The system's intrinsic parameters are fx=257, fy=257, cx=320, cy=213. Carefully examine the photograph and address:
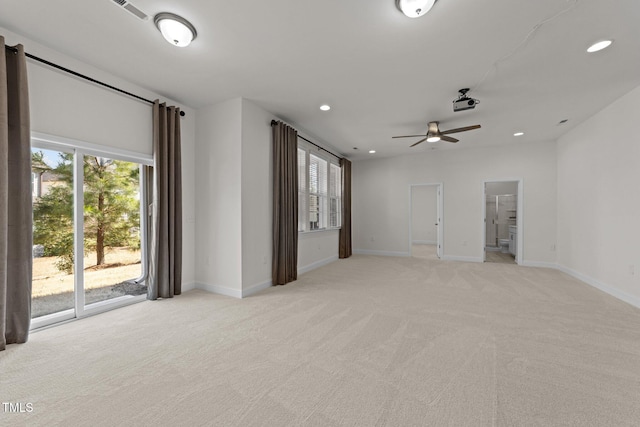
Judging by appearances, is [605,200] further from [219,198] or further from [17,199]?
[17,199]

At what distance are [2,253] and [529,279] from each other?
22.9 feet

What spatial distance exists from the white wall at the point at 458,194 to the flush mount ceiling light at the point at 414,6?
5.39 metres

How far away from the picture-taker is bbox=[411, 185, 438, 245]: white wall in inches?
396

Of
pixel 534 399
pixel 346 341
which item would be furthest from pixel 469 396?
pixel 346 341

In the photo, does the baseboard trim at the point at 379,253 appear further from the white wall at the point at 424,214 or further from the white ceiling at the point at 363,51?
the white ceiling at the point at 363,51

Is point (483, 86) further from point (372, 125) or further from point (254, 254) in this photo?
point (254, 254)

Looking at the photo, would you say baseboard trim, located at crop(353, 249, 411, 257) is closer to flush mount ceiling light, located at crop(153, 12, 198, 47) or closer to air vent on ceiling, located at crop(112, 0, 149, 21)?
flush mount ceiling light, located at crop(153, 12, 198, 47)

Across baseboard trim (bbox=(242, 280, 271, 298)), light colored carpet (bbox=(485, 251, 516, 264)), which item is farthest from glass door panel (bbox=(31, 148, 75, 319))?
light colored carpet (bbox=(485, 251, 516, 264))

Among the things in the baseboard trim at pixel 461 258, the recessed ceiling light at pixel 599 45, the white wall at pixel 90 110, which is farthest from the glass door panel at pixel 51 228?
the baseboard trim at pixel 461 258

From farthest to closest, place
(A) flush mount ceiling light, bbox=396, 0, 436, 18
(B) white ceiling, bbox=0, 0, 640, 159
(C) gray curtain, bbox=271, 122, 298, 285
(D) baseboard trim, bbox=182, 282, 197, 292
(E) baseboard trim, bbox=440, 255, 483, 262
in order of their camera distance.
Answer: (E) baseboard trim, bbox=440, 255, 483, 262, (C) gray curtain, bbox=271, 122, 298, 285, (D) baseboard trim, bbox=182, 282, 197, 292, (B) white ceiling, bbox=0, 0, 640, 159, (A) flush mount ceiling light, bbox=396, 0, 436, 18

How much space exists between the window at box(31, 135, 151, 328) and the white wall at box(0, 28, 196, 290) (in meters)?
0.16

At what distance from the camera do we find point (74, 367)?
1993 millimetres

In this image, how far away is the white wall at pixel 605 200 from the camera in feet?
11.1

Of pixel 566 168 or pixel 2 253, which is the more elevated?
pixel 566 168
